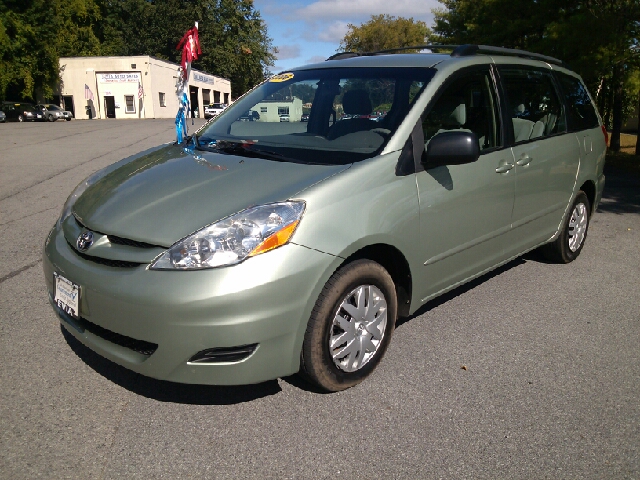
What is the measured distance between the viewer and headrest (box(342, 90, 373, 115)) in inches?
144

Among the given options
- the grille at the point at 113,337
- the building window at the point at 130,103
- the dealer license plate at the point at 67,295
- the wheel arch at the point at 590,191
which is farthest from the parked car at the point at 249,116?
the building window at the point at 130,103

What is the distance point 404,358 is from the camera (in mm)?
3447

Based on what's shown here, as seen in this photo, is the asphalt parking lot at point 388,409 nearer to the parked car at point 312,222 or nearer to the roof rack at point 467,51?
the parked car at point 312,222

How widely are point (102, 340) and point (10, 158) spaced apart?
1275 centimetres

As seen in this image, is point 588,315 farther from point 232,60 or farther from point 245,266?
point 232,60

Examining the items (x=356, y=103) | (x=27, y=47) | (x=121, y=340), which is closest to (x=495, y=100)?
A: (x=356, y=103)

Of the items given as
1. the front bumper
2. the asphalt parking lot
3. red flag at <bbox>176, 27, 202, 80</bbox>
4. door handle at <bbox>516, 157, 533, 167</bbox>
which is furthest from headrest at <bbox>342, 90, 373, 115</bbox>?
red flag at <bbox>176, 27, 202, 80</bbox>

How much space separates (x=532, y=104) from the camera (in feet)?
14.7

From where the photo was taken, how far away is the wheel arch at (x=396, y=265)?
9.90 feet

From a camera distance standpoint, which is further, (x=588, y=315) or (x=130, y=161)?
(x=588, y=315)

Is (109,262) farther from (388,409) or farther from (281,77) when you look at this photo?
(281,77)

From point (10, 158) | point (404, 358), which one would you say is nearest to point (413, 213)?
point (404, 358)

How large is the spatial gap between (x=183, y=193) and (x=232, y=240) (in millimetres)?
536

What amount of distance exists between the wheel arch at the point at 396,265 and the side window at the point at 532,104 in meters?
1.53
